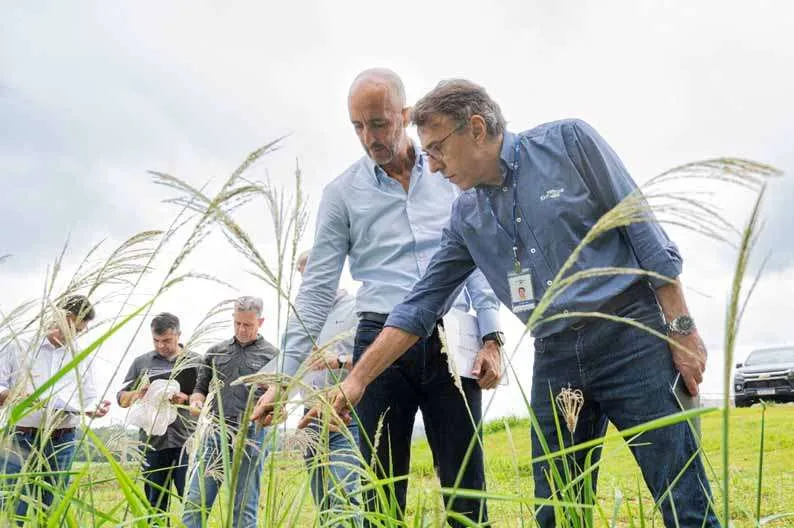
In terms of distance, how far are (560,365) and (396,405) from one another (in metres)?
0.72

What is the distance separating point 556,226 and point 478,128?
1.24ft

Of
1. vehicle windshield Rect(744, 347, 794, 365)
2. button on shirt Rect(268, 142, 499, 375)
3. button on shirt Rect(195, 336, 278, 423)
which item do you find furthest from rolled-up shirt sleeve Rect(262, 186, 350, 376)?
vehicle windshield Rect(744, 347, 794, 365)

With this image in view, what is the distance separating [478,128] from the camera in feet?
7.34

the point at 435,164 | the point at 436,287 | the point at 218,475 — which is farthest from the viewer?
the point at 436,287

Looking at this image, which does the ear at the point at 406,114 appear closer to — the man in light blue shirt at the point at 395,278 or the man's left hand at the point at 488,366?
the man in light blue shirt at the point at 395,278

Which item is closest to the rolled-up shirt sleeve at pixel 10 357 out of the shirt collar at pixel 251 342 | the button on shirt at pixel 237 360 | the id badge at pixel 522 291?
the id badge at pixel 522 291

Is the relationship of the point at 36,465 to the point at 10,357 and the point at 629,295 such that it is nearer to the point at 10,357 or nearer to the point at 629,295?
the point at 10,357

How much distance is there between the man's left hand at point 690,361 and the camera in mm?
1924

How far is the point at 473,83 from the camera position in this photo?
231 centimetres

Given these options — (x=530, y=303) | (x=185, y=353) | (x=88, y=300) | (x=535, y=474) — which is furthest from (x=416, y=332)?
(x=88, y=300)

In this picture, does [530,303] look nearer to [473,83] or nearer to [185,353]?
[473,83]

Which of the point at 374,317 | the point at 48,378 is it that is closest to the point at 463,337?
the point at 374,317

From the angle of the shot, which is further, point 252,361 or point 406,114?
point 252,361

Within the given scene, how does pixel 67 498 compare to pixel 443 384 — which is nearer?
pixel 67 498
